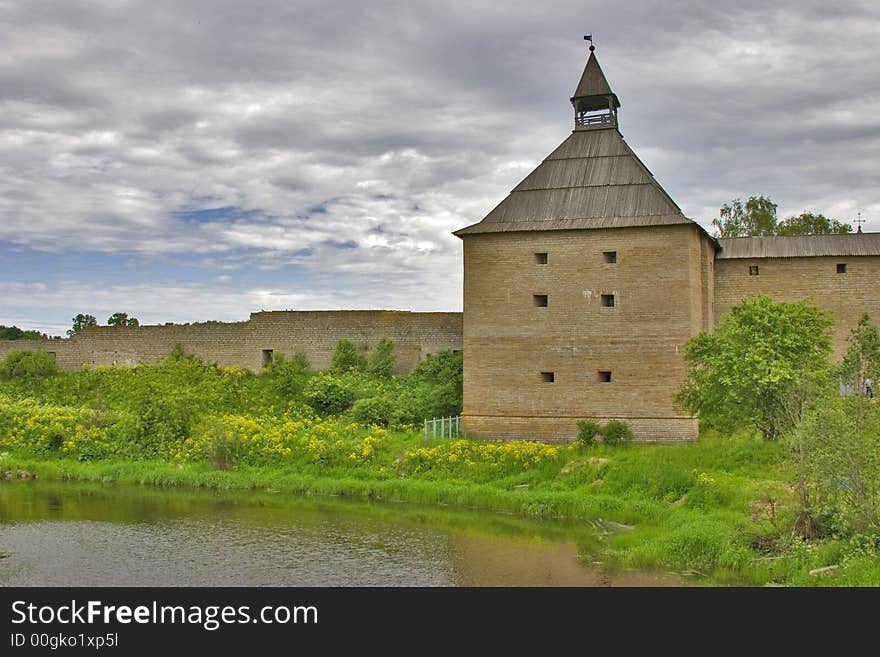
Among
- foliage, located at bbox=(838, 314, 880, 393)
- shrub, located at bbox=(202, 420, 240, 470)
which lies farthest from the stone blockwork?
foliage, located at bbox=(838, 314, 880, 393)

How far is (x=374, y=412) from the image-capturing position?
84.7 ft

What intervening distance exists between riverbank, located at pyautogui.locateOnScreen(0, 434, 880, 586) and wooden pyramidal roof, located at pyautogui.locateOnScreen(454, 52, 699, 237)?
6.04 m

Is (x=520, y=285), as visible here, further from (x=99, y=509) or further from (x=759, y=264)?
(x=99, y=509)

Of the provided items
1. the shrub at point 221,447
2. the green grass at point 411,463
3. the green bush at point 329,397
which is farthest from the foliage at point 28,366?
the shrub at point 221,447

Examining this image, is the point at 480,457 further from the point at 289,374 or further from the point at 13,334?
the point at 13,334

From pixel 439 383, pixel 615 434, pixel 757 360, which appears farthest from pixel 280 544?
pixel 439 383

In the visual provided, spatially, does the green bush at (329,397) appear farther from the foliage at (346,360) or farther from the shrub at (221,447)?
the shrub at (221,447)

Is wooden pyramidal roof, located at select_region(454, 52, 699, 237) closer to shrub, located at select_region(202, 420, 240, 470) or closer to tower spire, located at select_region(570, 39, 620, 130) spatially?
tower spire, located at select_region(570, 39, 620, 130)

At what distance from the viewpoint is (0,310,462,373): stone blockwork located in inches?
1203

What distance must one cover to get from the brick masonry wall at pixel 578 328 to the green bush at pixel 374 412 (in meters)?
2.45

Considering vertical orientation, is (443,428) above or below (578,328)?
below

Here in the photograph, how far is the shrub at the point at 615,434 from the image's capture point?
22609 mm

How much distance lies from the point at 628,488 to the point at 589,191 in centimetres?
912
